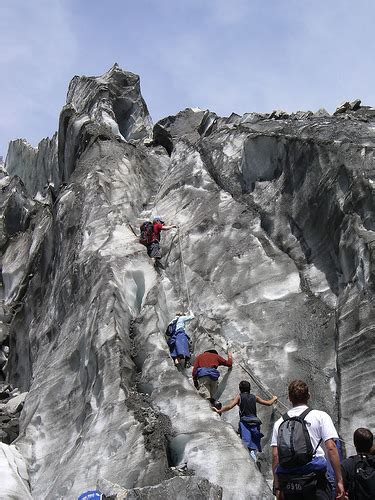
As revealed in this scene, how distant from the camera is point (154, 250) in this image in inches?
756

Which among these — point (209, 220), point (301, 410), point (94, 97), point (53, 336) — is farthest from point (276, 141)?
point (94, 97)

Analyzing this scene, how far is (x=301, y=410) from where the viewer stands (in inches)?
345

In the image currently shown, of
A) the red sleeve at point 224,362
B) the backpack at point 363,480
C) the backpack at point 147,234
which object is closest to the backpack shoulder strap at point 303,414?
the backpack at point 363,480

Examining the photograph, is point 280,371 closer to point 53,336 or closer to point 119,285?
point 119,285

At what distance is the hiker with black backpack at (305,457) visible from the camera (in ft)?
27.4

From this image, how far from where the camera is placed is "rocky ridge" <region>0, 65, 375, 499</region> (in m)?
13.3

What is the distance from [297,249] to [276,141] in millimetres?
4191

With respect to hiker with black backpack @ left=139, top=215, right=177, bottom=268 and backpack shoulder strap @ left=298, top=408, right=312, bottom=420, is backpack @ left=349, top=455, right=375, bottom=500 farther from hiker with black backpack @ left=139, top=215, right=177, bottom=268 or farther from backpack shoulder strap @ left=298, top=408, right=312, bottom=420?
hiker with black backpack @ left=139, top=215, right=177, bottom=268

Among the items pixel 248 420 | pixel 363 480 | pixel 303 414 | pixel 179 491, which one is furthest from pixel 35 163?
pixel 363 480

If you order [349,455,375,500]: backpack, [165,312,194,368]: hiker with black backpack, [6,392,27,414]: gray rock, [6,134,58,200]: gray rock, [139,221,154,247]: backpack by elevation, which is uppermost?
[6,134,58,200]: gray rock

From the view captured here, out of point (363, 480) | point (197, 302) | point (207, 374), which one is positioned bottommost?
point (363, 480)

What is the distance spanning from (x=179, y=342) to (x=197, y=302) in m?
2.84

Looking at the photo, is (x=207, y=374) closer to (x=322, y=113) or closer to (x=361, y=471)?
(x=361, y=471)

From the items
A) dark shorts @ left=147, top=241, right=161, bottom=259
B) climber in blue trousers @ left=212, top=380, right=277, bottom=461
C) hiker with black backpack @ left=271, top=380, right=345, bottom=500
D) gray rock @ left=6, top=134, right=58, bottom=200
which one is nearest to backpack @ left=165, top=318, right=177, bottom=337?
dark shorts @ left=147, top=241, right=161, bottom=259
